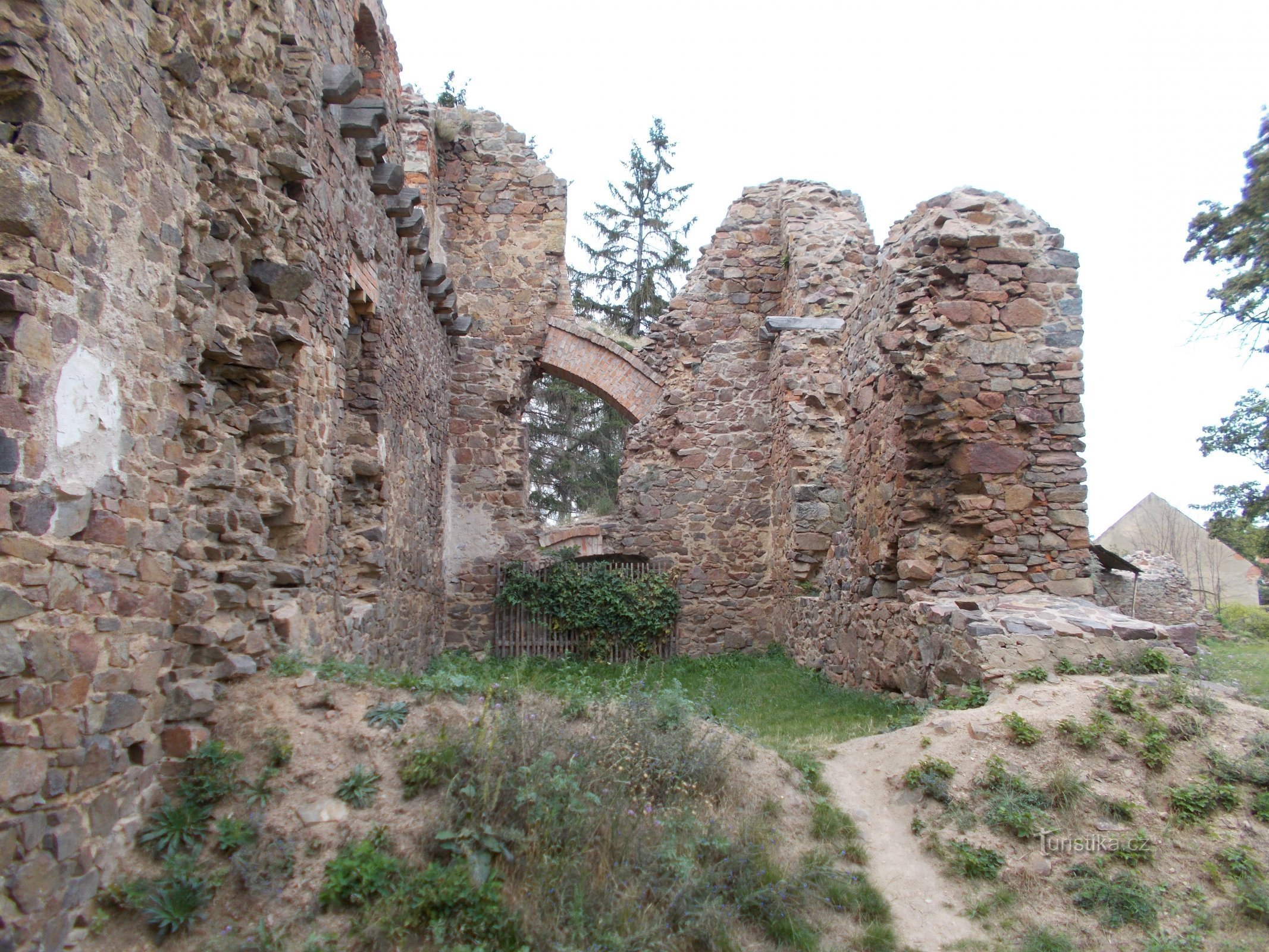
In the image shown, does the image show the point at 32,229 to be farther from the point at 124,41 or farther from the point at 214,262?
the point at 214,262

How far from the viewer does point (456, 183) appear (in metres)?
12.9

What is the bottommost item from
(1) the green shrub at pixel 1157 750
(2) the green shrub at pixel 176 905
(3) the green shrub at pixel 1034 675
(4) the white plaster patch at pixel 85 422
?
(2) the green shrub at pixel 176 905

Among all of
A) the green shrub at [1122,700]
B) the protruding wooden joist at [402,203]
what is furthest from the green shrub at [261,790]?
the protruding wooden joist at [402,203]

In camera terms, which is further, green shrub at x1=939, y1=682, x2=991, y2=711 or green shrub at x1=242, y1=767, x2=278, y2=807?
green shrub at x1=939, y1=682, x2=991, y2=711

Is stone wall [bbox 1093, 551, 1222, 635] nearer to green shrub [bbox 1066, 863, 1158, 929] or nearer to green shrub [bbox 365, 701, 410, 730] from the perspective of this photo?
green shrub [bbox 1066, 863, 1158, 929]

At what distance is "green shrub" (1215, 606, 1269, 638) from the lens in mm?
17016

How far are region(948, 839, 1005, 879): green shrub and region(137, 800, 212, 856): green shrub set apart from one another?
361 cm

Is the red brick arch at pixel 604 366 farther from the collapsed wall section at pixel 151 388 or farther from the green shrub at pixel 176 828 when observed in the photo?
the green shrub at pixel 176 828

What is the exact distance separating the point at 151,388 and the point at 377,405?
405 cm

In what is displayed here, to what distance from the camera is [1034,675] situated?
5.36 m

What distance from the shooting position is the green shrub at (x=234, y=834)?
3393 mm

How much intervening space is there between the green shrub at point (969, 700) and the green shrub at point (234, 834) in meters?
4.36

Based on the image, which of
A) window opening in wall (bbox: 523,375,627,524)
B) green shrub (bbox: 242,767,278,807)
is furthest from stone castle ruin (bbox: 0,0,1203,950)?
window opening in wall (bbox: 523,375,627,524)

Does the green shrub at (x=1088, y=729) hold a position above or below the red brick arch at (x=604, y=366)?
below
